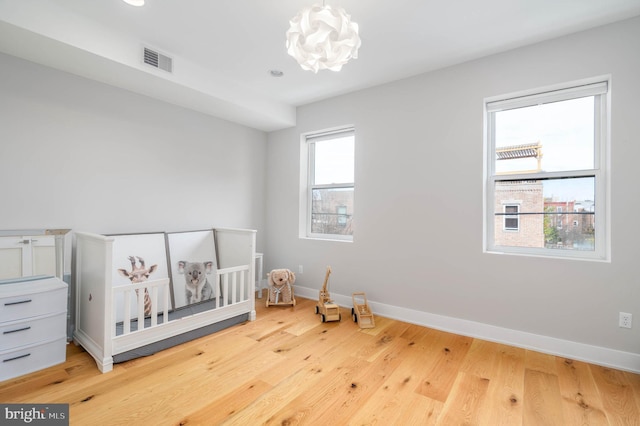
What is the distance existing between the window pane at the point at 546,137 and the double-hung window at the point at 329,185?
1596mm

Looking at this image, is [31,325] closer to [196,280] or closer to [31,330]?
[31,330]

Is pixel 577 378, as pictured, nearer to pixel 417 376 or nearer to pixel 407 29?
pixel 417 376

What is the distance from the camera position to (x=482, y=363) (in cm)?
221

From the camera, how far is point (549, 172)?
2.45 m

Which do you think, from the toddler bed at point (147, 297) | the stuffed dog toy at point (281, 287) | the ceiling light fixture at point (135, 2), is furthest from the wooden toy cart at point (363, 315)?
the ceiling light fixture at point (135, 2)

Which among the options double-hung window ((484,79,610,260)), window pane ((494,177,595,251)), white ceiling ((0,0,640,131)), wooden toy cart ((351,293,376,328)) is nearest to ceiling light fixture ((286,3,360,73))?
white ceiling ((0,0,640,131))

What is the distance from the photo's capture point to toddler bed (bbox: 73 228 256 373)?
211 centimetres

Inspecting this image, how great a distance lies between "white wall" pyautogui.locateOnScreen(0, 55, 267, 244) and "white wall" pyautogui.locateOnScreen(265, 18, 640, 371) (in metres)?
1.26

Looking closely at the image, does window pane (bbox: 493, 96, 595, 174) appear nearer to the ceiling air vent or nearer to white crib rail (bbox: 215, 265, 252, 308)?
white crib rail (bbox: 215, 265, 252, 308)

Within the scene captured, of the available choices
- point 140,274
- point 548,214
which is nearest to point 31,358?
point 140,274

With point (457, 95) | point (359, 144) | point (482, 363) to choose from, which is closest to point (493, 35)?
point (457, 95)

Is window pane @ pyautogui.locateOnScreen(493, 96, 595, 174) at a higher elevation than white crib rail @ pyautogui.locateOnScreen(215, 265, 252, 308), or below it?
higher

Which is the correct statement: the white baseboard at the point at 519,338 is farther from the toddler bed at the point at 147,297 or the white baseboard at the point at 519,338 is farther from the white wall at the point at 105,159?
the white wall at the point at 105,159

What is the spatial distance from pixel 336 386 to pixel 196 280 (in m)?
1.91
